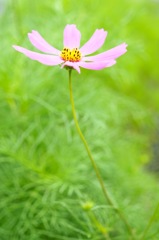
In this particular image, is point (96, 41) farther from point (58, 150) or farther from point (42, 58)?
point (58, 150)

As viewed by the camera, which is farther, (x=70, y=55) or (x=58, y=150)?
(x=58, y=150)

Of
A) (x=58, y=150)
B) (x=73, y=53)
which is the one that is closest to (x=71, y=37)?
(x=73, y=53)

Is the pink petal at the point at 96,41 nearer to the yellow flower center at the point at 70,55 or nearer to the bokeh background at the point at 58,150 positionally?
the yellow flower center at the point at 70,55

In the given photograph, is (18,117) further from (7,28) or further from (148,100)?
(148,100)

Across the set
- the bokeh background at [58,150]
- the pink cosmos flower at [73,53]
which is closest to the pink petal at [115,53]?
the pink cosmos flower at [73,53]

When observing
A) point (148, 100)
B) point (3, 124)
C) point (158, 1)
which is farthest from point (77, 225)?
point (158, 1)

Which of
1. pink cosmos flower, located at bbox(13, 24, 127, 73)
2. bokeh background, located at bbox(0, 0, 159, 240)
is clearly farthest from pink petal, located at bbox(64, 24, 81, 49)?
bokeh background, located at bbox(0, 0, 159, 240)

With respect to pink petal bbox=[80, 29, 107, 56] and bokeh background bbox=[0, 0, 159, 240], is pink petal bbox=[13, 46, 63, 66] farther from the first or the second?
bokeh background bbox=[0, 0, 159, 240]
